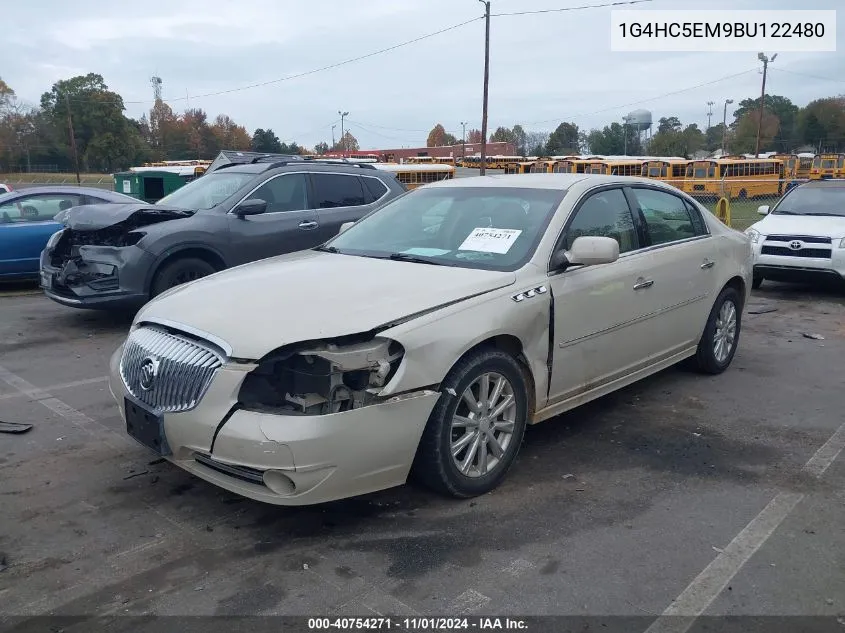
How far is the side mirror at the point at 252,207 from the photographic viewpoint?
7941mm

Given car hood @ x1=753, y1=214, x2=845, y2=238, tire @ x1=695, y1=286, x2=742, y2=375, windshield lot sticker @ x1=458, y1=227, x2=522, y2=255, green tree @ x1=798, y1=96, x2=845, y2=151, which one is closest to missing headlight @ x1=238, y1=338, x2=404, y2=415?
windshield lot sticker @ x1=458, y1=227, x2=522, y2=255

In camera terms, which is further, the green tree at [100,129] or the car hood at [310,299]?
the green tree at [100,129]

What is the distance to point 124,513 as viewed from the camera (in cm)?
373

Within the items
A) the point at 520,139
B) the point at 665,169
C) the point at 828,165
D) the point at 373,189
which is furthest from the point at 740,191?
the point at 520,139

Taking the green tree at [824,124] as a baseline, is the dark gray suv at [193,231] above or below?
below

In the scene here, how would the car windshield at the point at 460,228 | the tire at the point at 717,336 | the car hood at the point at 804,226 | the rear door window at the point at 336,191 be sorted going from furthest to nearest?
the car hood at the point at 804,226 → the rear door window at the point at 336,191 → the tire at the point at 717,336 → the car windshield at the point at 460,228

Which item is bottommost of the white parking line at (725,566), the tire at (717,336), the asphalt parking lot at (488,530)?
the white parking line at (725,566)

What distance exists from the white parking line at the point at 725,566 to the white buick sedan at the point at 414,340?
1.16 m

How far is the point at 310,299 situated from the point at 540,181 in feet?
6.74

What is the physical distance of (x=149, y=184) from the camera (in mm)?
20500

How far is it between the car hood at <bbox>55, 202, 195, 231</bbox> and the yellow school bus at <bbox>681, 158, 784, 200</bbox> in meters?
30.3

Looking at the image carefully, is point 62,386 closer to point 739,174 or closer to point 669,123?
point 739,174

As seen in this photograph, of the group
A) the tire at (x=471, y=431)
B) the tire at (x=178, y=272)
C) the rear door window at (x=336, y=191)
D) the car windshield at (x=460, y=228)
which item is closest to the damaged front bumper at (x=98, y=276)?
the tire at (x=178, y=272)

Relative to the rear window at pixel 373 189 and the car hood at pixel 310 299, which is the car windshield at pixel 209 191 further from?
the car hood at pixel 310 299
